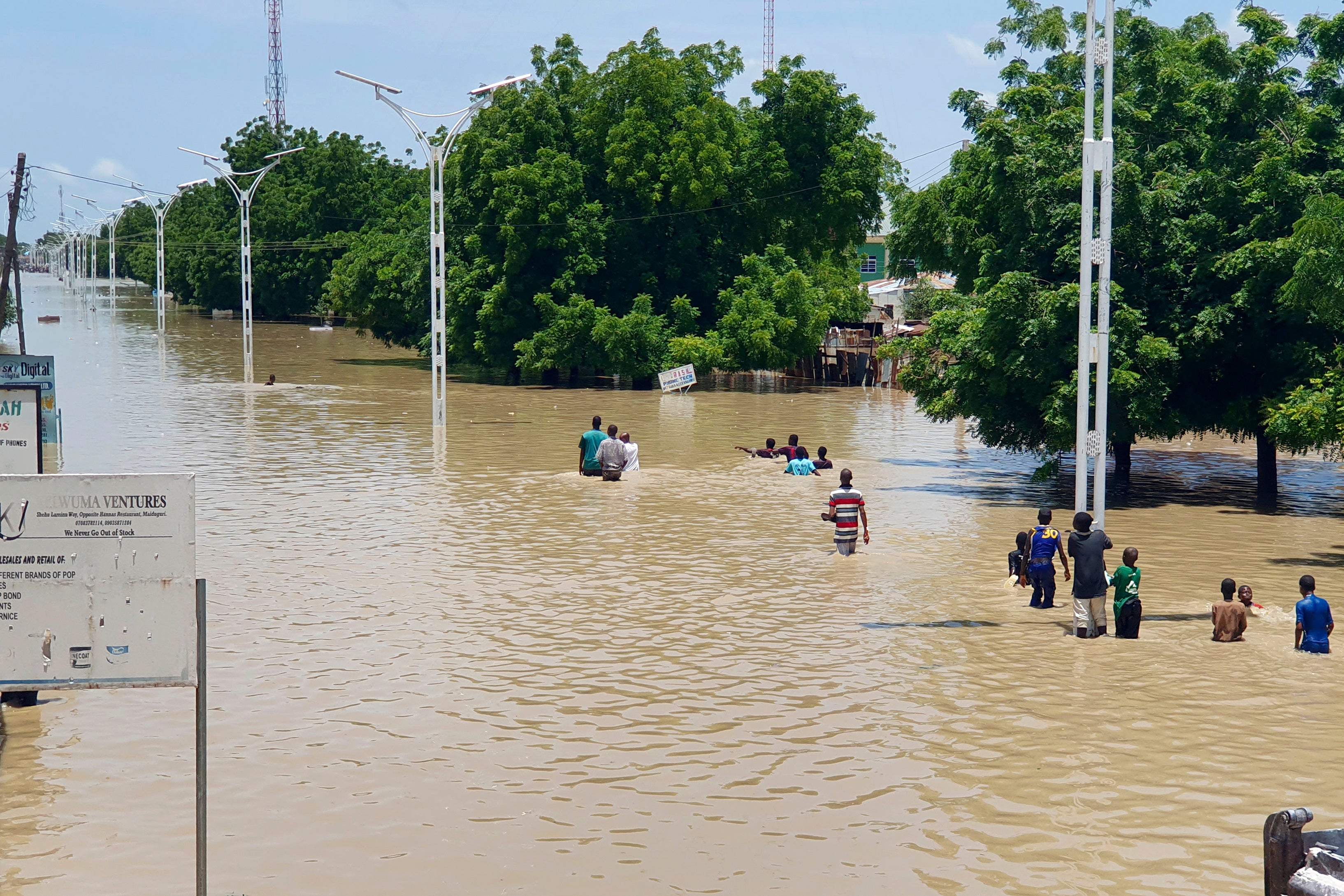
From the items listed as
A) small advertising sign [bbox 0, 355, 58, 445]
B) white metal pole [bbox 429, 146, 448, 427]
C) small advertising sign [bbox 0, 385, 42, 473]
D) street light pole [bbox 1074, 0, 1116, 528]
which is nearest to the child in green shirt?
street light pole [bbox 1074, 0, 1116, 528]

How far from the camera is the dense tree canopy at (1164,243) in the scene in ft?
76.8

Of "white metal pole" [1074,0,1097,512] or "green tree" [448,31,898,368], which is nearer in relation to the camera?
"white metal pole" [1074,0,1097,512]

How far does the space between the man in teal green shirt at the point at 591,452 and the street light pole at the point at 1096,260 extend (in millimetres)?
12408

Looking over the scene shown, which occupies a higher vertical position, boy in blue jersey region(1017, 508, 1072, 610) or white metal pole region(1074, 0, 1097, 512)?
white metal pole region(1074, 0, 1097, 512)

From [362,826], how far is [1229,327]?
19.2 metres

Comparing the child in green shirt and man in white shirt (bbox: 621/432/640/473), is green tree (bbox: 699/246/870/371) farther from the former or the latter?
the child in green shirt

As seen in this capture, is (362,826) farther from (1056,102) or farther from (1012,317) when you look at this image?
(1056,102)

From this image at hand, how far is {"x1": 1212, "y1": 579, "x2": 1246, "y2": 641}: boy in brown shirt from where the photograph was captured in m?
14.8

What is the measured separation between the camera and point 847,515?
19516 millimetres

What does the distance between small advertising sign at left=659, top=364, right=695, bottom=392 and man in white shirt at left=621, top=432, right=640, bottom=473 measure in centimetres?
2243

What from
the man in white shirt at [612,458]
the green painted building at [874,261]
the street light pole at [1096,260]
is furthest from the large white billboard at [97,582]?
the green painted building at [874,261]

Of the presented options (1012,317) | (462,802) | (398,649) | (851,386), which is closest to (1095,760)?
(462,802)

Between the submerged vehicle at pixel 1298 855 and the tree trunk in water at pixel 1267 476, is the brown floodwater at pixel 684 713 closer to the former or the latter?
the tree trunk in water at pixel 1267 476

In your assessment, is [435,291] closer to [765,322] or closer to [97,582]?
[765,322]
